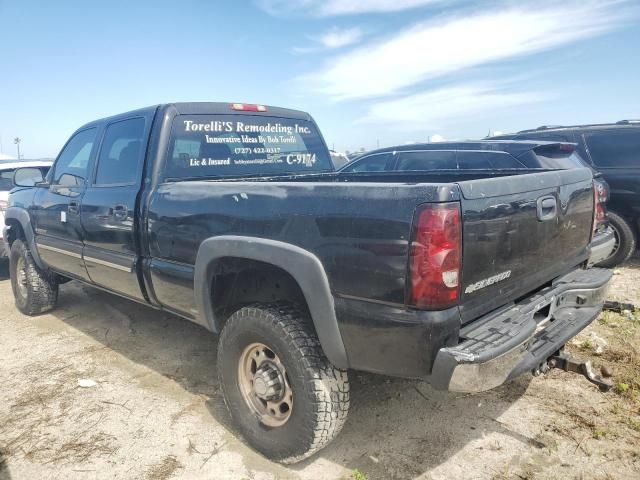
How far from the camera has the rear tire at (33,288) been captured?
4.96 metres

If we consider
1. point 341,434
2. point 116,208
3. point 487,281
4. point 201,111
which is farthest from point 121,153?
point 487,281

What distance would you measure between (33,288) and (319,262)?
420 centimetres

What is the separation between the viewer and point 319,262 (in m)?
2.10

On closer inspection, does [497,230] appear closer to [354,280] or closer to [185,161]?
[354,280]

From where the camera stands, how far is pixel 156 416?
2.98m

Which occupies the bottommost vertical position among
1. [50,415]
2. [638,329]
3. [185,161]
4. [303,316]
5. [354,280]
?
[50,415]

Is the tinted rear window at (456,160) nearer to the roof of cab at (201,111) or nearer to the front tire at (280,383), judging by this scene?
the roof of cab at (201,111)

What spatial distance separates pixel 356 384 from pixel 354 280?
1563 mm

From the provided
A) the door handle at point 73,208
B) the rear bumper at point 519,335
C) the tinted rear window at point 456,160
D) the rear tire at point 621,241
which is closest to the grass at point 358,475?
the rear bumper at point 519,335

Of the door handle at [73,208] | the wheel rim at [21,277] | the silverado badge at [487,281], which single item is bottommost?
the wheel rim at [21,277]

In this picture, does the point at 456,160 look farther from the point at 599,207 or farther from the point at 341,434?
the point at 341,434

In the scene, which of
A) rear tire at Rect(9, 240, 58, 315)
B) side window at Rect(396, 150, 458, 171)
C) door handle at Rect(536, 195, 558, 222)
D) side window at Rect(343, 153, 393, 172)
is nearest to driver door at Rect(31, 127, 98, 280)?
rear tire at Rect(9, 240, 58, 315)

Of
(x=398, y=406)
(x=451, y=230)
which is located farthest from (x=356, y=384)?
(x=451, y=230)

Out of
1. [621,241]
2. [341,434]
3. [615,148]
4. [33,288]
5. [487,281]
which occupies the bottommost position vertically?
[341,434]
